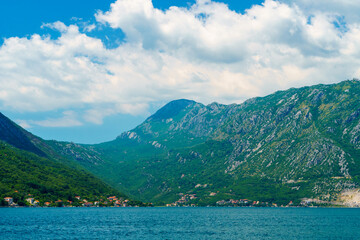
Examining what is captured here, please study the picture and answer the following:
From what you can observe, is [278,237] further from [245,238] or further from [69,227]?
[69,227]

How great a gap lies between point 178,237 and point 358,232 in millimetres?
78472

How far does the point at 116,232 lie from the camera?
135625mm

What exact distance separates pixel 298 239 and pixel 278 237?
24.4 ft

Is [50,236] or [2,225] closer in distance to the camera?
[50,236]

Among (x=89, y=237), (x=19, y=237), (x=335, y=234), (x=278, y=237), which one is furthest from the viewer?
(x=335, y=234)

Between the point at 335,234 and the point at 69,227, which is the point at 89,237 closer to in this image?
the point at 69,227

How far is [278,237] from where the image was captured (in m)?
128

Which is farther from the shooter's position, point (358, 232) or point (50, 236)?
point (358, 232)

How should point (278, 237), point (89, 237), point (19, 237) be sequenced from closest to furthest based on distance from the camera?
point (19, 237), point (89, 237), point (278, 237)

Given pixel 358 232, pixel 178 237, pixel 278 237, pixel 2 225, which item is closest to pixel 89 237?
pixel 178 237

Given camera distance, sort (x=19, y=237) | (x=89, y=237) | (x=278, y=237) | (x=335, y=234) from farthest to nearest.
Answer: (x=335, y=234)
(x=278, y=237)
(x=89, y=237)
(x=19, y=237)

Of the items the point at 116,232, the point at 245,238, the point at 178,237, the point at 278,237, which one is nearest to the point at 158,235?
the point at 178,237

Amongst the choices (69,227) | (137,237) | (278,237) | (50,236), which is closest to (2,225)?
(69,227)

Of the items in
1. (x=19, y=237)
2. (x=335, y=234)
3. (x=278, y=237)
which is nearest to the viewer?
(x=19, y=237)
